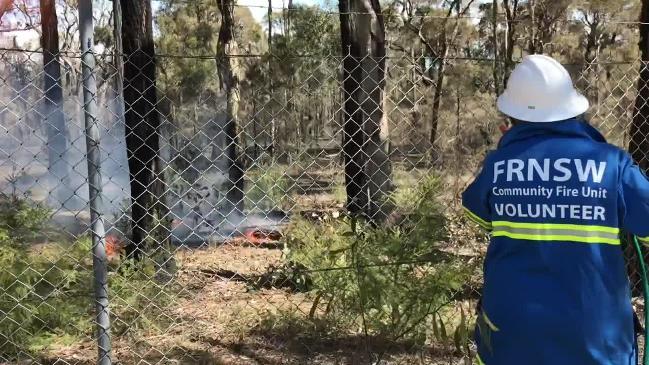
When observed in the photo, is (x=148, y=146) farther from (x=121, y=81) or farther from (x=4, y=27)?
(x=4, y=27)

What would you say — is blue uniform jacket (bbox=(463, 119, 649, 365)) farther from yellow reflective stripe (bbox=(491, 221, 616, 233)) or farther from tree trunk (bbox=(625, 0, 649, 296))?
tree trunk (bbox=(625, 0, 649, 296))

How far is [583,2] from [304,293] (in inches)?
1130

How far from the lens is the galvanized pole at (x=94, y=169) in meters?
2.59

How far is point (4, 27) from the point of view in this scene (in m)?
10.9

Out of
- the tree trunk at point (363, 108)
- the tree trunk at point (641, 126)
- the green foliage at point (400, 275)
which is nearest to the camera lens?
the green foliage at point (400, 275)

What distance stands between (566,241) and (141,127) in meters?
3.80

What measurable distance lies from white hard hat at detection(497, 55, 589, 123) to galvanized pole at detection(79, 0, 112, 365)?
65.3 inches

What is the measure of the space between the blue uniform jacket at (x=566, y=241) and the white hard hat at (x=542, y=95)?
0.03 metres

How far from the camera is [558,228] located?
1.79 meters

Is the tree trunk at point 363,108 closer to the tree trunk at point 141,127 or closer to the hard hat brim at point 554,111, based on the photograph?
the tree trunk at point 141,127

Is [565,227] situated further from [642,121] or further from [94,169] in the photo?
[642,121]

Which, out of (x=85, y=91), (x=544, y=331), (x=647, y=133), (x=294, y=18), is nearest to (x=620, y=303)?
(x=544, y=331)

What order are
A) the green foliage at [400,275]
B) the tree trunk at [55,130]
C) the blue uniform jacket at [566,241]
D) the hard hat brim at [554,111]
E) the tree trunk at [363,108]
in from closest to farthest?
the blue uniform jacket at [566,241] → the hard hat brim at [554,111] → the green foliage at [400,275] → the tree trunk at [55,130] → the tree trunk at [363,108]

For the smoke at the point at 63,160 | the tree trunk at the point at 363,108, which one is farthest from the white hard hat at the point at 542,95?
the smoke at the point at 63,160
